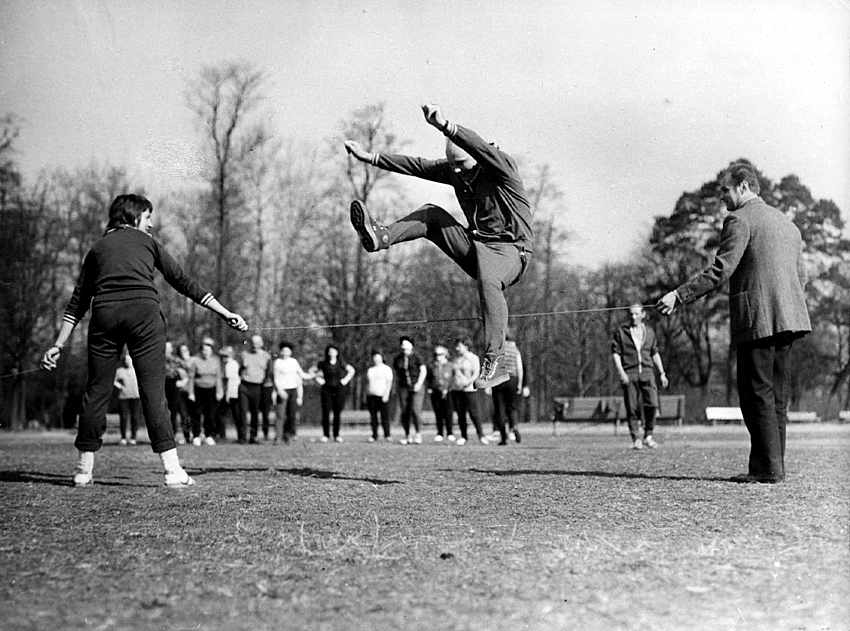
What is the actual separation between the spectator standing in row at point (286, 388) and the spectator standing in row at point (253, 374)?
0.22 meters

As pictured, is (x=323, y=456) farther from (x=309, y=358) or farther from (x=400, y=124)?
(x=309, y=358)

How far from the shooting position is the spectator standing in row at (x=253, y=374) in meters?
14.9

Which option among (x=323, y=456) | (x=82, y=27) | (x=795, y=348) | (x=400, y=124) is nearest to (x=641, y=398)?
(x=323, y=456)

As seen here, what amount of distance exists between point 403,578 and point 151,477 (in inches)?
195

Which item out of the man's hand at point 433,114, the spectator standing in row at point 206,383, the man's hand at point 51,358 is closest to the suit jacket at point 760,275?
the man's hand at point 433,114

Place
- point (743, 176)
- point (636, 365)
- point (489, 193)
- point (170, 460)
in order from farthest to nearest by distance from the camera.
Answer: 1. point (636, 365)
2. point (743, 176)
3. point (170, 460)
4. point (489, 193)

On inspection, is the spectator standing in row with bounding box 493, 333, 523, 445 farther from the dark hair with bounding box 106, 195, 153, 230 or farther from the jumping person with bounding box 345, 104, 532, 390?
the dark hair with bounding box 106, 195, 153, 230

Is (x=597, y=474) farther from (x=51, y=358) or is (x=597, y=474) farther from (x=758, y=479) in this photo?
(x=51, y=358)

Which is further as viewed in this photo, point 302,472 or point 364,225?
point 302,472

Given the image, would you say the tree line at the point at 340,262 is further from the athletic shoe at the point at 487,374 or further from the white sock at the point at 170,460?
the athletic shoe at the point at 487,374

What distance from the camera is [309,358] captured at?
792 inches

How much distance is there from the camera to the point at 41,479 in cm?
746

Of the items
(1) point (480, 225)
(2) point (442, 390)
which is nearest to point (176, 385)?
(2) point (442, 390)

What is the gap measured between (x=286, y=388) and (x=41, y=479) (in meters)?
7.63
